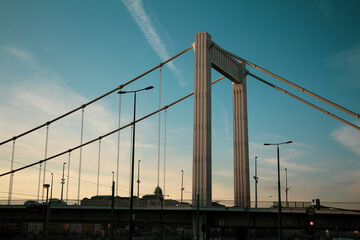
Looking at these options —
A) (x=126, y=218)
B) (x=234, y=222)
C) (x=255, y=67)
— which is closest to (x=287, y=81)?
(x=255, y=67)

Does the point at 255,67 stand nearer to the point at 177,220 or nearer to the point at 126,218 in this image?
the point at 177,220

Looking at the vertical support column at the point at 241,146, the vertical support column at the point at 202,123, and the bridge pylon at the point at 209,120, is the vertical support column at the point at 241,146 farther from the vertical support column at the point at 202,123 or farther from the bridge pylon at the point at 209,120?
the vertical support column at the point at 202,123

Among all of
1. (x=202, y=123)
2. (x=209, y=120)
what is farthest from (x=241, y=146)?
(x=202, y=123)

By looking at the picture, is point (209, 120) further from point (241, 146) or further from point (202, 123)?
point (241, 146)

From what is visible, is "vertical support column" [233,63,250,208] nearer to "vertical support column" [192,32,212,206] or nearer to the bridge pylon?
the bridge pylon

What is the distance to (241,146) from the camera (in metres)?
54.8

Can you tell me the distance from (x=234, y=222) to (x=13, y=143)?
34.6 metres

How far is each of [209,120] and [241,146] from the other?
8.09 meters

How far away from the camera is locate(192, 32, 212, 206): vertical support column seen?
4628 cm

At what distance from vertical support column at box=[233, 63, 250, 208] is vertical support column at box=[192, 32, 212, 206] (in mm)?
6388

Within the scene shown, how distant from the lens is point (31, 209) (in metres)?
36.9

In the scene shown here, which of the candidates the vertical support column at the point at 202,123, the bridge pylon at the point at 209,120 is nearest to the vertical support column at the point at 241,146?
the bridge pylon at the point at 209,120

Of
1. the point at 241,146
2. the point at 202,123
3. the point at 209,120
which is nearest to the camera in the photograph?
the point at 202,123

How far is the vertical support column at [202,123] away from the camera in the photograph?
4628 cm
